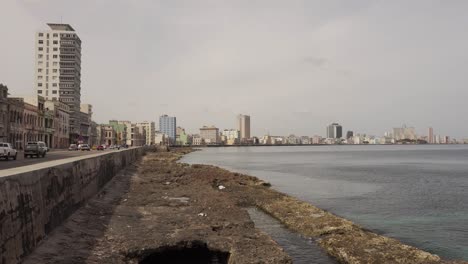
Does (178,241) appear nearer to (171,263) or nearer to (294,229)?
(171,263)

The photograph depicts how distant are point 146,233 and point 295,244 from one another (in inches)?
281

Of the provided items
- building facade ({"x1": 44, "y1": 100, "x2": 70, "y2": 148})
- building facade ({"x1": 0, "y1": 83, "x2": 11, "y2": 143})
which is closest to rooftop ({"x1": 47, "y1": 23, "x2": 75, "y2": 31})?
building facade ({"x1": 44, "y1": 100, "x2": 70, "y2": 148})

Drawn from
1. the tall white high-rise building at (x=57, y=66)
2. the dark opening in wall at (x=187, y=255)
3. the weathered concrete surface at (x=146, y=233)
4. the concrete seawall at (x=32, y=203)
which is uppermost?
the tall white high-rise building at (x=57, y=66)

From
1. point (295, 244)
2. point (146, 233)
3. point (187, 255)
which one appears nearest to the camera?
point (187, 255)

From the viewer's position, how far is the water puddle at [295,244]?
1698 cm

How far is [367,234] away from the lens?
778 inches

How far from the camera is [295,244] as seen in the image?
63.2ft

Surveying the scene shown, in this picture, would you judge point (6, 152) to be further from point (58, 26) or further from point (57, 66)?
point (58, 26)

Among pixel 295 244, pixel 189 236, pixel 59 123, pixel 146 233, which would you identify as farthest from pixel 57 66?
pixel 295 244

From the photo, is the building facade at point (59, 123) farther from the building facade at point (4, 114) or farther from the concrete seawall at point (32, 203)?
the concrete seawall at point (32, 203)

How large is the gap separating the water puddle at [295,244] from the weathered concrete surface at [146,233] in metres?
1.47

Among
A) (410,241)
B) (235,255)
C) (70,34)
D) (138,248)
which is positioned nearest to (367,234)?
(410,241)

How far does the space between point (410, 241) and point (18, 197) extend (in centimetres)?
1880

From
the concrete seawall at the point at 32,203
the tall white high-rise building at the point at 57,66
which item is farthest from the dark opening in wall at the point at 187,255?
the tall white high-rise building at the point at 57,66
